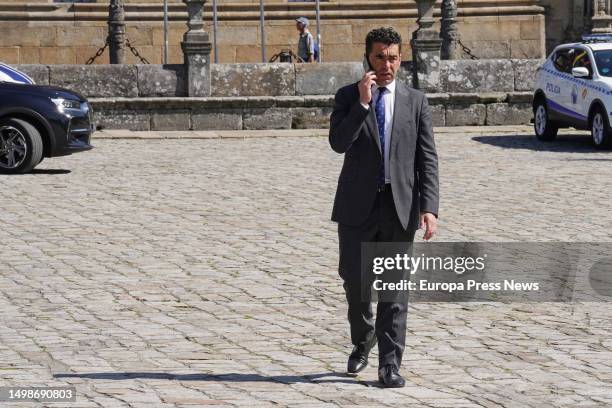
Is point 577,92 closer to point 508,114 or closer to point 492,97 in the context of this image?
point 492,97

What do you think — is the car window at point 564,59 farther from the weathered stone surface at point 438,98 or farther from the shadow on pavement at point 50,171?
the shadow on pavement at point 50,171

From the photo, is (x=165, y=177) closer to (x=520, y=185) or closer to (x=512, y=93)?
(x=520, y=185)

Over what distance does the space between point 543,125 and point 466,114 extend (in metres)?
2.74

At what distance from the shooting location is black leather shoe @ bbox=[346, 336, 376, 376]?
314 inches

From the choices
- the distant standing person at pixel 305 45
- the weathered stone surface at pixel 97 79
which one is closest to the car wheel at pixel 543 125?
the distant standing person at pixel 305 45

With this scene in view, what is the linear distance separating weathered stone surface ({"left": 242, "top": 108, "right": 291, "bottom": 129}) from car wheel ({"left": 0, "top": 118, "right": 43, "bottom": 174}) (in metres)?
7.19

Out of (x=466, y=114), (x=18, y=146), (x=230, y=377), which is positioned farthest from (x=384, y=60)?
(x=466, y=114)

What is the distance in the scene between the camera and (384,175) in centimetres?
781

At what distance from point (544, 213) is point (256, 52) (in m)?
19.7

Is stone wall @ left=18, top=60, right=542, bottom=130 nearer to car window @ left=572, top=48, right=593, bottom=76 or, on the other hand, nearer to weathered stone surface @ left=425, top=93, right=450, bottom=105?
weathered stone surface @ left=425, top=93, right=450, bottom=105

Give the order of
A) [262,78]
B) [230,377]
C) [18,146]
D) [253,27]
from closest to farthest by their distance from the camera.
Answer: [230,377]
[18,146]
[262,78]
[253,27]

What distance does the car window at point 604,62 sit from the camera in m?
22.4

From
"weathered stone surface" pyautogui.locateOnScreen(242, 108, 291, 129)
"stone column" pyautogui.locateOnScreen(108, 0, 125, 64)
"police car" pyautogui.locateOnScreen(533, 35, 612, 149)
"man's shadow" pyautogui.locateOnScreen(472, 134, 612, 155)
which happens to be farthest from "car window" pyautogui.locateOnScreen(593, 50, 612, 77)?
"stone column" pyautogui.locateOnScreen(108, 0, 125, 64)

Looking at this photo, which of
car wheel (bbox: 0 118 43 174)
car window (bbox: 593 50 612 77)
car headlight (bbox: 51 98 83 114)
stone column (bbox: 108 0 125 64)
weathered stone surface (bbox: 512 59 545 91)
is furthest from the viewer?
stone column (bbox: 108 0 125 64)
